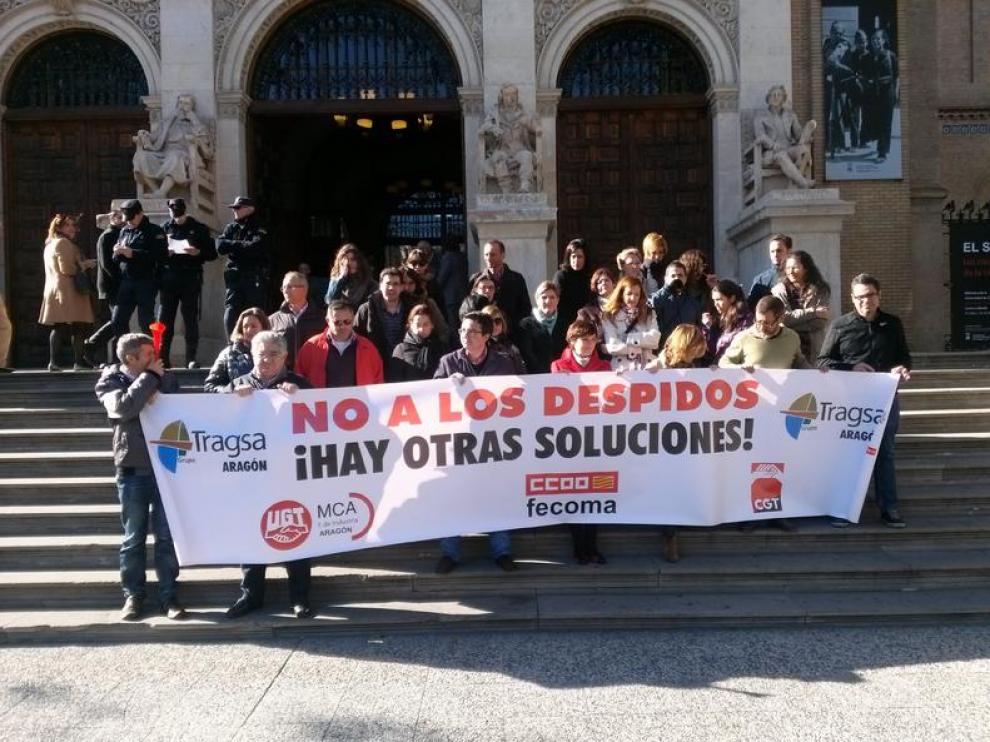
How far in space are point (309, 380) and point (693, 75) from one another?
11.2m

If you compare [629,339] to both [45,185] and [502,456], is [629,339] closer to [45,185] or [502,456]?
[502,456]

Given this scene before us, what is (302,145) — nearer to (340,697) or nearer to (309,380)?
(309,380)

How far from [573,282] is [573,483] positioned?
9.18 feet

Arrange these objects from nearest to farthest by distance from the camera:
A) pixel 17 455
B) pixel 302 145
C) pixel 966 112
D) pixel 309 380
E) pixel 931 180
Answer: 1. pixel 309 380
2. pixel 17 455
3. pixel 931 180
4. pixel 302 145
5. pixel 966 112

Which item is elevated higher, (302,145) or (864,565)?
(302,145)

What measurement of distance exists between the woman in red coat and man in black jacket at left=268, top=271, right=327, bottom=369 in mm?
2448

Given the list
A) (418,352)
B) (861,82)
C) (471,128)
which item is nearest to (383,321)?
(418,352)

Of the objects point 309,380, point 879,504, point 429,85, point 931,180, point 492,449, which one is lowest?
point 879,504

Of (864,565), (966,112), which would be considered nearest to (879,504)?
(864,565)

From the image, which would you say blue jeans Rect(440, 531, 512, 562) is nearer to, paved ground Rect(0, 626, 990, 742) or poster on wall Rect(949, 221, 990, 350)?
paved ground Rect(0, 626, 990, 742)

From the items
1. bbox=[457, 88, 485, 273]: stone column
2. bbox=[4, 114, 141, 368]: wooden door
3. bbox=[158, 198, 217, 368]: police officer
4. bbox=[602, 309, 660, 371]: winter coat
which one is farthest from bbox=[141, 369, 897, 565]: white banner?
bbox=[4, 114, 141, 368]: wooden door

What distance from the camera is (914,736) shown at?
448 cm

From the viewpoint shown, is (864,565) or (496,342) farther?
(496,342)

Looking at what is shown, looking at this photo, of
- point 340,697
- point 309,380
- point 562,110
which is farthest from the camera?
point 562,110
